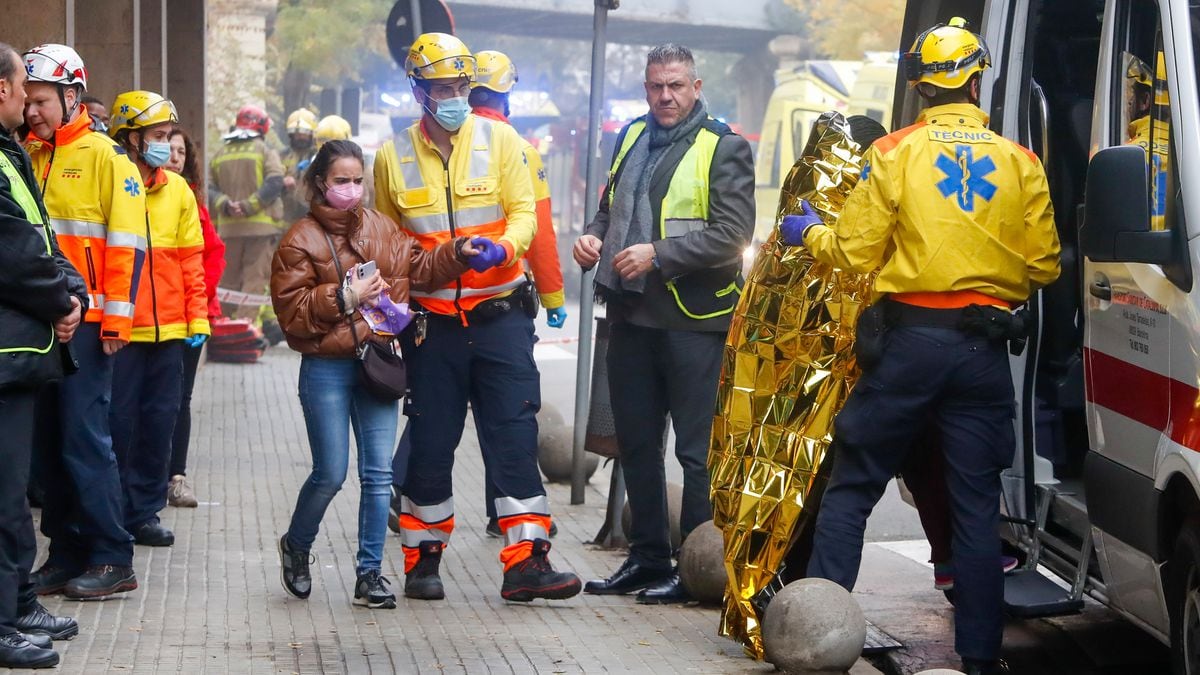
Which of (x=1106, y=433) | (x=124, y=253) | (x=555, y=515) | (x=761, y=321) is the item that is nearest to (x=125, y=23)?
(x=555, y=515)

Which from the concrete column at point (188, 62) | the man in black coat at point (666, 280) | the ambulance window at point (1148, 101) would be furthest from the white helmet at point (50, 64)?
the concrete column at point (188, 62)

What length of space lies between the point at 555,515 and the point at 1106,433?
407cm

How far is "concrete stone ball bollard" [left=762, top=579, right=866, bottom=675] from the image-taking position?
5715 mm

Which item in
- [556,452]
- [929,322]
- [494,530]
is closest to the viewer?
[929,322]

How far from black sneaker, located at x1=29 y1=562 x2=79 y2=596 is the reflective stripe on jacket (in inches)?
99.9

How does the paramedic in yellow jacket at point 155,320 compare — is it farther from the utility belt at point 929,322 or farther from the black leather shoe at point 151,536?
the utility belt at point 929,322

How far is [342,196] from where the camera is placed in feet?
21.7

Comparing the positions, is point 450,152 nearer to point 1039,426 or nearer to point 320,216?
point 320,216

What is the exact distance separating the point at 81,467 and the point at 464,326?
59.3 inches

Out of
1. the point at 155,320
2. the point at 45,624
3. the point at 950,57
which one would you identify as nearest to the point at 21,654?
the point at 45,624

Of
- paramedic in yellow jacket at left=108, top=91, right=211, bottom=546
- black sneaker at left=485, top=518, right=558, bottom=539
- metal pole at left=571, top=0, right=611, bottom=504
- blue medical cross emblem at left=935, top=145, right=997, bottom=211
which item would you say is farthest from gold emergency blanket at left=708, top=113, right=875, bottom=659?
paramedic in yellow jacket at left=108, top=91, right=211, bottom=546

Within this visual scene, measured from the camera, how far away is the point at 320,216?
667 cm

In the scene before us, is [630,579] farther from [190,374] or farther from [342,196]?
[190,374]

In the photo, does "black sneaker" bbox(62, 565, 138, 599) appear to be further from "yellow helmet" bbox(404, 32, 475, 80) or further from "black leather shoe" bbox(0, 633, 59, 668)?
"yellow helmet" bbox(404, 32, 475, 80)
